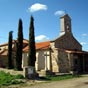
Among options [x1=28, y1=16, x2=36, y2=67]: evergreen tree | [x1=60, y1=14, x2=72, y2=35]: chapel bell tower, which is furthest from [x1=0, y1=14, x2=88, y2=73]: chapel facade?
[x1=28, y1=16, x2=36, y2=67]: evergreen tree

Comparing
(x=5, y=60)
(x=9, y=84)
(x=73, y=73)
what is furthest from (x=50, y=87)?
(x=5, y=60)

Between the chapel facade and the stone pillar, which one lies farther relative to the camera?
the chapel facade

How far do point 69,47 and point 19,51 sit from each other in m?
10.4

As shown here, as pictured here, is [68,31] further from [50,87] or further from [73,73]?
[50,87]

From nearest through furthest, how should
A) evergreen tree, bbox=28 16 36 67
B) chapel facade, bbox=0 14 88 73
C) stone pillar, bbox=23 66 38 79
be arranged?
stone pillar, bbox=23 66 38 79, evergreen tree, bbox=28 16 36 67, chapel facade, bbox=0 14 88 73

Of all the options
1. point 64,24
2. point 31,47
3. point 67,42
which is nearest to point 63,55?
point 67,42

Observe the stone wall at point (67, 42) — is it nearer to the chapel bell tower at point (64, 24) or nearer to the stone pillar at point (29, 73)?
the chapel bell tower at point (64, 24)

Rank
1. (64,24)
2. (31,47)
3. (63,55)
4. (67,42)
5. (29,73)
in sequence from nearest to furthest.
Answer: (29,73) < (31,47) < (63,55) < (64,24) < (67,42)

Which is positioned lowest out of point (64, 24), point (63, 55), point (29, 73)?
point (29, 73)

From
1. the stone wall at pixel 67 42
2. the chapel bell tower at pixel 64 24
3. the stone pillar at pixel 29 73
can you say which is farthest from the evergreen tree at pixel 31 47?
the chapel bell tower at pixel 64 24

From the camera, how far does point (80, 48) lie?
44.0 meters

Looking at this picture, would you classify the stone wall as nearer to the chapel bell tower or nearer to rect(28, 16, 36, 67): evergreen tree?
the chapel bell tower

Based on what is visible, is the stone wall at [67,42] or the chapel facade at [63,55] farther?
the stone wall at [67,42]

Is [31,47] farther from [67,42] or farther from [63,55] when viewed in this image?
[67,42]
